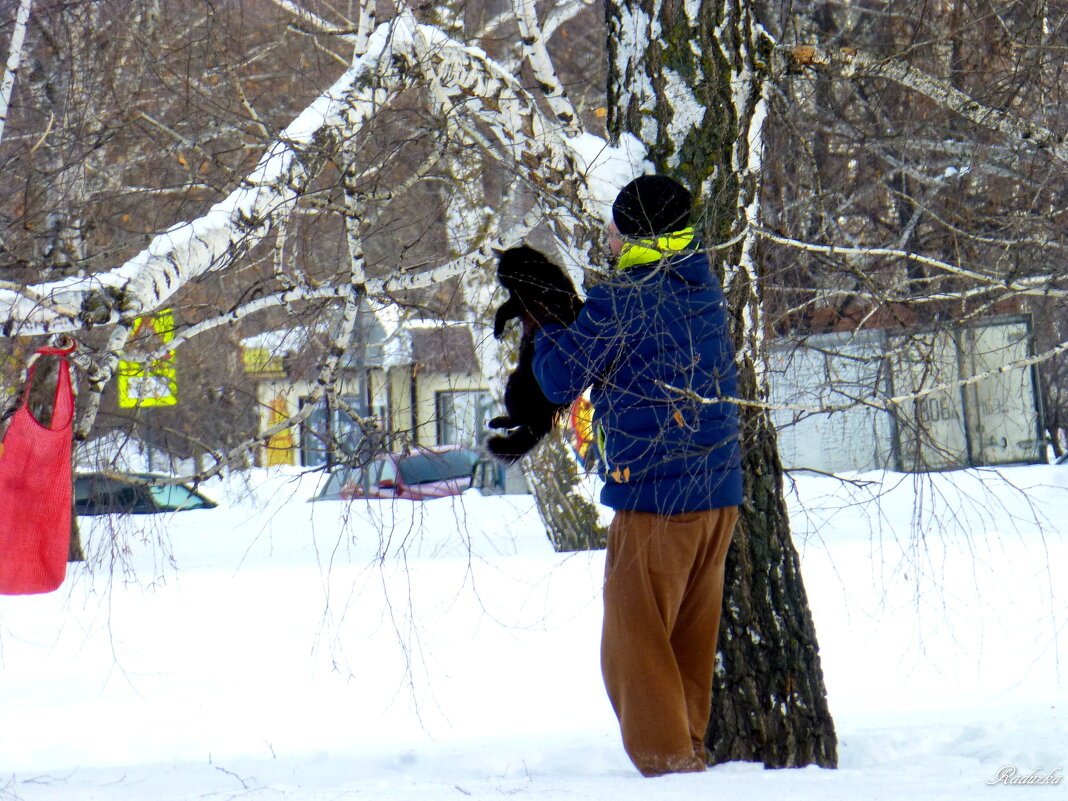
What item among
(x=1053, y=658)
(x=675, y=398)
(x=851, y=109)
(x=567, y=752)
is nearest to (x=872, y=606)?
(x=1053, y=658)

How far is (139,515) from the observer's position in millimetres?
4094

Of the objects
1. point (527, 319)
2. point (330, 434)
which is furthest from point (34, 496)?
point (527, 319)

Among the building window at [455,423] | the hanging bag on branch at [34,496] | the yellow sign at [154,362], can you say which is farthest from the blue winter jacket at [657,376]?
the hanging bag on branch at [34,496]

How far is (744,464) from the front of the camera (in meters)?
3.46

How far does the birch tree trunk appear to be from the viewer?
3.42 m

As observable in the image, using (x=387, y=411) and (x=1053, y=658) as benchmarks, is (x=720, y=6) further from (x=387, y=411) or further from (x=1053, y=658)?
(x=1053, y=658)

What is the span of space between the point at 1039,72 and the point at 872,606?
3.16 m

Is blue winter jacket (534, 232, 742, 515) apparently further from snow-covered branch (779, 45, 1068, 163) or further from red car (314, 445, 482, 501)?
snow-covered branch (779, 45, 1068, 163)

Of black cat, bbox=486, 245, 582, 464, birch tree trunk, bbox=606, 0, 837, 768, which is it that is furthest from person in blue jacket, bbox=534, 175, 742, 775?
birch tree trunk, bbox=606, 0, 837, 768

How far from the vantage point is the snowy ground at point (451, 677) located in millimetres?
3150

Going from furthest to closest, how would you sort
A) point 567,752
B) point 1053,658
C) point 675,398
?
point 1053,658, point 567,752, point 675,398
